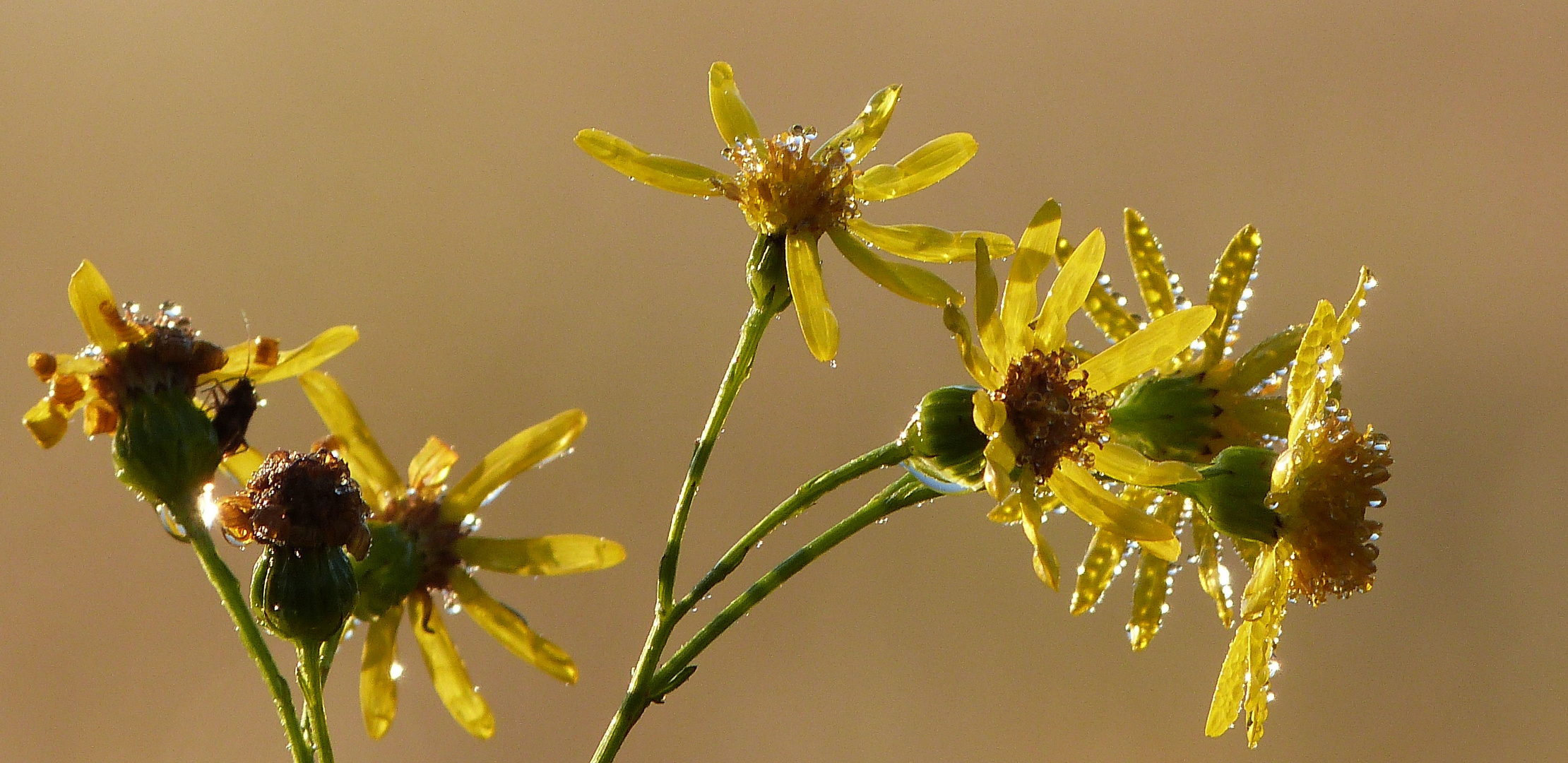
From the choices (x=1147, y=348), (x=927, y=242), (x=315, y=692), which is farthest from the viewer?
(x=927, y=242)

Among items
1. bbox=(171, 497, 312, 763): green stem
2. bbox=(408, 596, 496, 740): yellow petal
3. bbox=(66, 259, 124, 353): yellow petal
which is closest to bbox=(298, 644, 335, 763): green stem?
bbox=(171, 497, 312, 763): green stem

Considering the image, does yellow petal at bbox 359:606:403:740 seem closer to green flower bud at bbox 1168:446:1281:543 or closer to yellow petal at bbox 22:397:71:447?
yellow petal at bbox 22:397:71:447

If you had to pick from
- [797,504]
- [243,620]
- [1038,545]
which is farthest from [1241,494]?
[243,620]

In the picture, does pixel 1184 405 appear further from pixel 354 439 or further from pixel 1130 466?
pixel 354 439

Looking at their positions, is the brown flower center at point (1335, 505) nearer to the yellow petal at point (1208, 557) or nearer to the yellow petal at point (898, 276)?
the yellow petal at point (1208, 557)

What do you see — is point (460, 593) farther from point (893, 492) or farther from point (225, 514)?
point (893, 492)

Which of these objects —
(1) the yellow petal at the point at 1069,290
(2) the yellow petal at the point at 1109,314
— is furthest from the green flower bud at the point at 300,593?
(2) the yellow petal at the point at 1109,314
